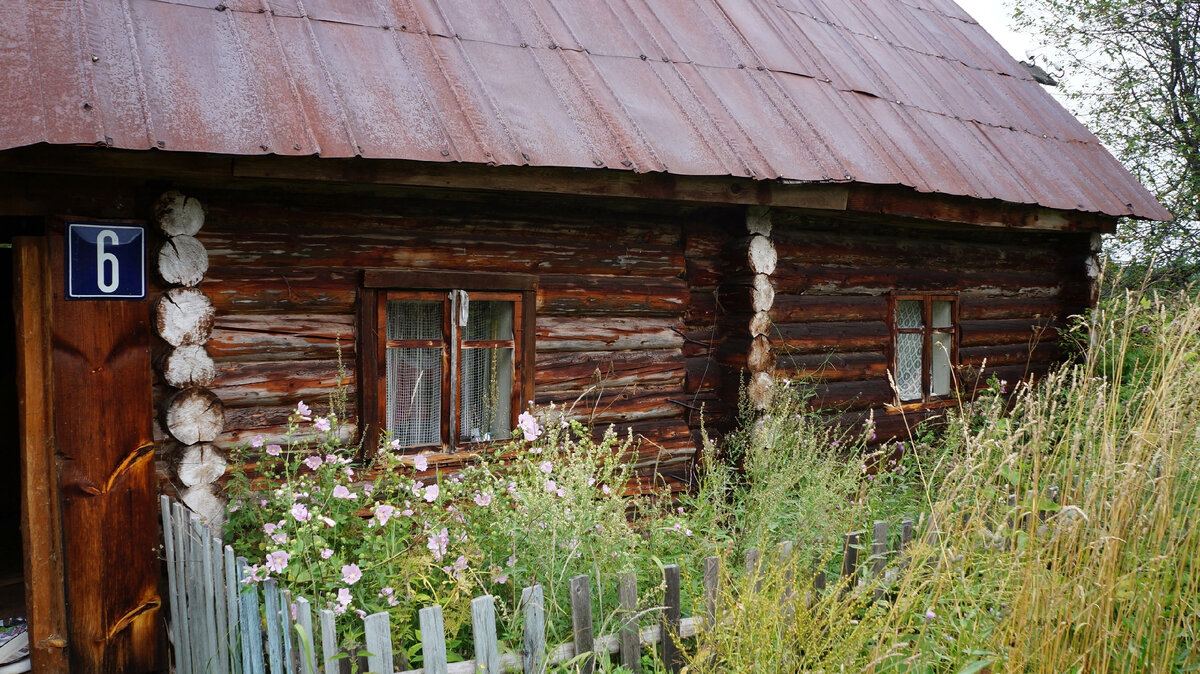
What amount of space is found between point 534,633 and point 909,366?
570 centimetres

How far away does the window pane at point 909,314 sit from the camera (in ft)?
25.0

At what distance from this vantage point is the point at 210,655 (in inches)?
144

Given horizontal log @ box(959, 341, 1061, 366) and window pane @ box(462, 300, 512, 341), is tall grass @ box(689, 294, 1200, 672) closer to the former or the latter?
window pane @ box(462, 300, 512, 341)

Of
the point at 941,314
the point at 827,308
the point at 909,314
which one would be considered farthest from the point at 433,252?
the point at 941,314

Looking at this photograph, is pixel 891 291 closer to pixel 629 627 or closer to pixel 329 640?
Answer: pixel 629 627

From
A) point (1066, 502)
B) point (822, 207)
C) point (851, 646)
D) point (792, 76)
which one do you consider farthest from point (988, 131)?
point (851, 646)

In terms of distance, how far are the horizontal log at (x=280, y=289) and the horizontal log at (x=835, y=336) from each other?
3180 mm

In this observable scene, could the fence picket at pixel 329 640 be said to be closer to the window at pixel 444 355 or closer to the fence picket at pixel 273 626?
the fence picket at pixel 273 626

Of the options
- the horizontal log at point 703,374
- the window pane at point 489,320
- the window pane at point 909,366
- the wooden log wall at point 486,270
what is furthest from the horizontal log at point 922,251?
the window pane at point 489,320

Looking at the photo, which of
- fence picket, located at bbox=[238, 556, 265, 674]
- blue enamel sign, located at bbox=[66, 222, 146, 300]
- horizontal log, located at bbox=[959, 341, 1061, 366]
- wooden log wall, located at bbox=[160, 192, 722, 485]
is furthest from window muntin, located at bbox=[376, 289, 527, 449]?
horizontal log, located at bbox=[959, 341, 1061, 366]

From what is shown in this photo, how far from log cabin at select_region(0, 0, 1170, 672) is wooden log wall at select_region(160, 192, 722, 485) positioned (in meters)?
0.02

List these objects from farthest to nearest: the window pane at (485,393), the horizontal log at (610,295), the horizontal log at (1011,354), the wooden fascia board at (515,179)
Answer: the horizontal log at (1011,354), the horizontal log at (610,295), the window pane at (485,393), the wooden fascia board at (515,179)

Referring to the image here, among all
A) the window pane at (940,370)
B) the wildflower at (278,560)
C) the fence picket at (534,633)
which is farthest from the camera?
the window pane at (940,370)

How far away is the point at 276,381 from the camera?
4570mm
